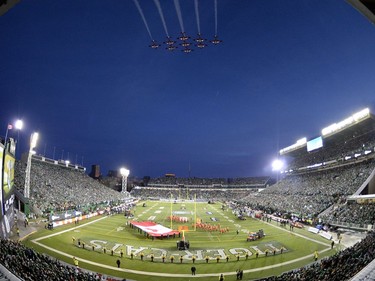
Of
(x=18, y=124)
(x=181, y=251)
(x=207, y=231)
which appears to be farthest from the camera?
(x=207, y=231)

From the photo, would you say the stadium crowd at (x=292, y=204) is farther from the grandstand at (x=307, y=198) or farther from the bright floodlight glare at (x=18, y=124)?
the bright floodlight glare at (x=18, y=124)

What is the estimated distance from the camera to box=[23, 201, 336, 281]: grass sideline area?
2380 centimetres

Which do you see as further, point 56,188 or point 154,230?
point 56,188

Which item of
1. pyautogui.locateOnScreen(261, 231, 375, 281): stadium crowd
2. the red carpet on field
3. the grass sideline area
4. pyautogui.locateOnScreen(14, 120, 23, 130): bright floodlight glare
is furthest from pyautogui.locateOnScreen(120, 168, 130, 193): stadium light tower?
pyautogui.locateOnScreen(261, 231, 375, 281): stadium crowd

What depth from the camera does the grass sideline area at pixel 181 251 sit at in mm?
23797

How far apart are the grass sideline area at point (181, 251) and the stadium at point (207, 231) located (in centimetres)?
10

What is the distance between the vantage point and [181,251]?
29.5m

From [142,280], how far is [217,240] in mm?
15372

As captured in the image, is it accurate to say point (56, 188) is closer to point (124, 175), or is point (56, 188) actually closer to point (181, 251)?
point (124, 175)

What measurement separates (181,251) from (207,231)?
41.4ft

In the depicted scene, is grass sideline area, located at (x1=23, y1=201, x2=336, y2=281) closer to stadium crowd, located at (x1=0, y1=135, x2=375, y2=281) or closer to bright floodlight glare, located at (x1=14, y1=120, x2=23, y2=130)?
stadium crowd, located at (x1=0, y1=135, x2=375, y2=281)

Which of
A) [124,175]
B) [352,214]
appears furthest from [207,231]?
[124,175]

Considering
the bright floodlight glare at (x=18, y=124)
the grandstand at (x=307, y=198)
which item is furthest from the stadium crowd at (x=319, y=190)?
the bright floodlight glare at (x=18, y=124)

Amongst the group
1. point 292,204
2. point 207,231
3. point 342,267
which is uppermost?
point 342,267
